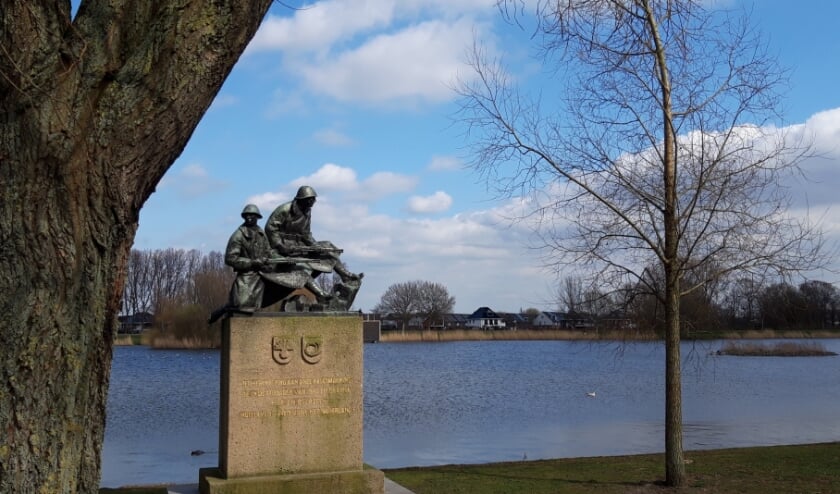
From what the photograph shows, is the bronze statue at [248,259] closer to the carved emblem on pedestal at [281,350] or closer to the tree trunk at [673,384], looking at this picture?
the carved emblem on pedestal at [281,350]

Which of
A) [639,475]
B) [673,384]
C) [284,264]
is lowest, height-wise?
[639,475]

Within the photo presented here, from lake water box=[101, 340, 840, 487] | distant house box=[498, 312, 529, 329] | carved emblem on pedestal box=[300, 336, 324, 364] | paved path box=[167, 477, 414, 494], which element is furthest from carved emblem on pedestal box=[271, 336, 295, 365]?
distant house box=[498, 312, 529, 329]

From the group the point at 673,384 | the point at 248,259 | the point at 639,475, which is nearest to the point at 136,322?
the point at 639,475

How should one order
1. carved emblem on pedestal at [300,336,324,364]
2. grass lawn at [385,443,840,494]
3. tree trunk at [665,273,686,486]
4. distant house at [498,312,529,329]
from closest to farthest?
carved emblem on pedestal at [300,336,324,364] < tree trunk at [665,273,686,486] < grass lawn at [385,443,840,494] < distant house at [498,312,529,329]

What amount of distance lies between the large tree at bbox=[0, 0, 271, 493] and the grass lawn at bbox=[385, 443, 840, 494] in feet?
22.7

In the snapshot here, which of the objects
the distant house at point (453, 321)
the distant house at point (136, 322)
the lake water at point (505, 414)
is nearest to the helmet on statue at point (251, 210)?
the lake water at point (505, 414)

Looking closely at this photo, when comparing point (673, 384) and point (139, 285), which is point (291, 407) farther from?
point (139, 285)

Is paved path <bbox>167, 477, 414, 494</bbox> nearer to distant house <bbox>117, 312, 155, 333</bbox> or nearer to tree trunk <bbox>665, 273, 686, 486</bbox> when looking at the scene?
tree trunk <bbox>665, 273, 686, 486</bbox>

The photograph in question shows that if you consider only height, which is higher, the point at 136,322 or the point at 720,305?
the point at 720,305

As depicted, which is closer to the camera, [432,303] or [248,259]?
[248,259]

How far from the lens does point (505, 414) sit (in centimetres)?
2272

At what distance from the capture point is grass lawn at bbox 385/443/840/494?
10289mm

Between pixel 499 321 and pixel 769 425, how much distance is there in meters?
127

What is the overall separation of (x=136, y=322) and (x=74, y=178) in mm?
103340
